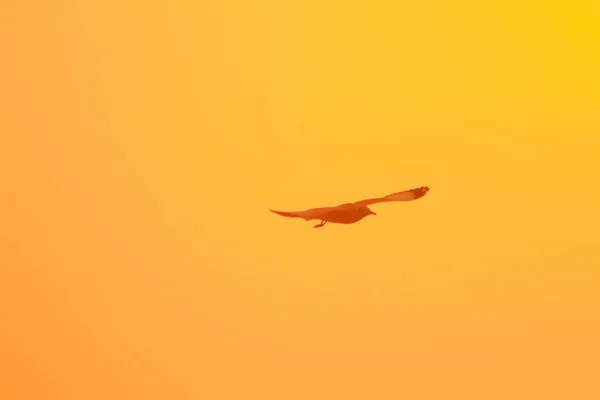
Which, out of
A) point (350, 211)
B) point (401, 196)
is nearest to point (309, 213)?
point (350, 211)

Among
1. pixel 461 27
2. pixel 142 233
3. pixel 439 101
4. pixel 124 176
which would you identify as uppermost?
pixel 461 27

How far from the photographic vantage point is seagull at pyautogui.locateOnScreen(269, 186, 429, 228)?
135 centimetres

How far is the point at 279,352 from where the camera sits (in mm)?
1378

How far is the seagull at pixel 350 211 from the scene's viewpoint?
4.44 ft

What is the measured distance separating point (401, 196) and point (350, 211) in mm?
114

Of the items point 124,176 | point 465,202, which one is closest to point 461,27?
point 465,202

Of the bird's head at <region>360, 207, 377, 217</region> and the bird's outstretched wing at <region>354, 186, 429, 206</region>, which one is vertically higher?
the bird's outstretched wing at <region>354, 186, 429, 206</region>

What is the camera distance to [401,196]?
Answer: 1356 millimetres

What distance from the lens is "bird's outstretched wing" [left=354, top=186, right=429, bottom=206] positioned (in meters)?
1.35

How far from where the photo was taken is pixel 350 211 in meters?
1.36

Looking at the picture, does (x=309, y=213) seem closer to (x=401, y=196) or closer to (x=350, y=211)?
(x=350, y=211)

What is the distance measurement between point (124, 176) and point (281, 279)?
403 millimetres

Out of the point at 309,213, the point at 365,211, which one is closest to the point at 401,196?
the point at 365,211

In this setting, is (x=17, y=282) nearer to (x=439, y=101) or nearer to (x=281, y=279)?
(x=281, y=279)
